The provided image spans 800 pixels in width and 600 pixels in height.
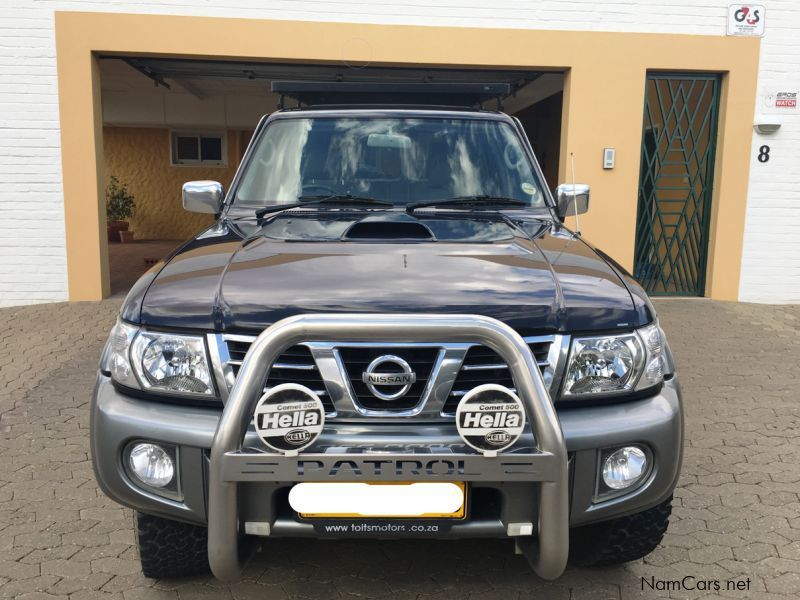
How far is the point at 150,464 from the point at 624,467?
1.45m

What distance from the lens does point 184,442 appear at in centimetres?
199

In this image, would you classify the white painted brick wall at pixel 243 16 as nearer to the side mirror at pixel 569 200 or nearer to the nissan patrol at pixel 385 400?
the side mirror at pixel 569 200

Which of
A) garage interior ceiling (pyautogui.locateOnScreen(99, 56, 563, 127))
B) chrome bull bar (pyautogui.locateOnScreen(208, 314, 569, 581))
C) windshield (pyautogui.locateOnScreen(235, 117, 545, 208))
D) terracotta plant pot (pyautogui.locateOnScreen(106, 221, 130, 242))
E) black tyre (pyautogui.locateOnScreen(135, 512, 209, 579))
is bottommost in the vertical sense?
black tyre (pyautogui.locateOnScreen(135, 512, 209, 579))

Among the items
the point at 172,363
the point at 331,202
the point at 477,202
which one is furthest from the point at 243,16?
the point at 172,363

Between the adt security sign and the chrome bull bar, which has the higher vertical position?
the adt security sign

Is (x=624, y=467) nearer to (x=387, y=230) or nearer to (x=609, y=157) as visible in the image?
(x=387, y=230)

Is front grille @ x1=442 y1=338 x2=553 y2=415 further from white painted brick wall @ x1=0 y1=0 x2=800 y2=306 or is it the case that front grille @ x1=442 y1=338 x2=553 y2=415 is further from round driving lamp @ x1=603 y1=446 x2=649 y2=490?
white painted brick wall @ x1=0 y1=0 x2=800 y2=306

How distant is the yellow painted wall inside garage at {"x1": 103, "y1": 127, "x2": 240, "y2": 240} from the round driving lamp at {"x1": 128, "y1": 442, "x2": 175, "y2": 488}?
16001mm

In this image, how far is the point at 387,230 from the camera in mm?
2625

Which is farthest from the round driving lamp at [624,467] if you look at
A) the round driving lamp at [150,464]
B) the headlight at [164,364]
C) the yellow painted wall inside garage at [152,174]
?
the yellow painted wall inside garage at [152,174]

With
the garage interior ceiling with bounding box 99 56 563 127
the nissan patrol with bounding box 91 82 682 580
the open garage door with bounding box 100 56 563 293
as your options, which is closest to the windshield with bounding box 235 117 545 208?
the nissan patrol with bounding box 91 82 682 580

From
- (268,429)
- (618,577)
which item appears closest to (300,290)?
(268,429)

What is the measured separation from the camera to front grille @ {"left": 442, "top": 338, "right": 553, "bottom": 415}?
2.02 meters

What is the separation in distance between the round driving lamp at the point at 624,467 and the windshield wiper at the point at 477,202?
4.65ft
